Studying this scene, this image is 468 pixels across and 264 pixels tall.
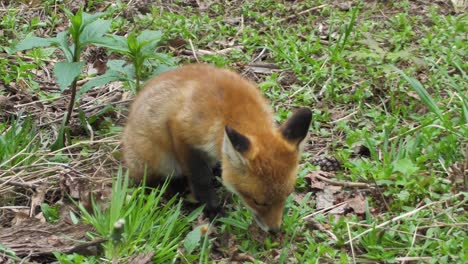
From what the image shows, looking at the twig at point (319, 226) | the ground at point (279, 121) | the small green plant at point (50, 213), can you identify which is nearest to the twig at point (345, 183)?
the ground at point (279, 121)

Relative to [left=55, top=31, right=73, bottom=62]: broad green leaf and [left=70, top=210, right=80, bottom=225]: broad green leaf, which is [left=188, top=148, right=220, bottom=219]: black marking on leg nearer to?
[left=70, top=210, right=80, bottom=225]: broad green leaf

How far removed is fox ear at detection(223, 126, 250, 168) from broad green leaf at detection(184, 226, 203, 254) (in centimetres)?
63

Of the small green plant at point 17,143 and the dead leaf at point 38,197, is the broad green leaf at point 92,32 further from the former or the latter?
the dead leaf at point 38,197

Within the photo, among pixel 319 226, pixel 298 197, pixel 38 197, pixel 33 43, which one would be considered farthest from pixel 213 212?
pixel 33 43

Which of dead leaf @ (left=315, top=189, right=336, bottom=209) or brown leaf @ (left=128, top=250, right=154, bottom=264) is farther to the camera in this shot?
dead leaf @ (left=315, top=189, right=336, bottom=209)

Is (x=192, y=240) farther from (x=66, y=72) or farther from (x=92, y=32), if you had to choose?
(x=92, y=32)

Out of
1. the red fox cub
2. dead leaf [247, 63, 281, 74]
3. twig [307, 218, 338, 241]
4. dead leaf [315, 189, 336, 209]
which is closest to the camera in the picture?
the red fox cub

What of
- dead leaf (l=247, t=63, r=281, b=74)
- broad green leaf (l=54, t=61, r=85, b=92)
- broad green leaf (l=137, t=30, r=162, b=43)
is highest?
broad green leaf (l=137, t=30, r=162, b=43)

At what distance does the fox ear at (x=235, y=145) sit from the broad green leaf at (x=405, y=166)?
1.57 metres

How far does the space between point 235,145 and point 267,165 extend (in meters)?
0.29

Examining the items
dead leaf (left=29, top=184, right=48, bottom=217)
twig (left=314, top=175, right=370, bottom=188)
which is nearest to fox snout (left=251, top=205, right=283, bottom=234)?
twig (left=314, top=175, right=370, bottom=188)

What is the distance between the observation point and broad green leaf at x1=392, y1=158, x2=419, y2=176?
20.2ft

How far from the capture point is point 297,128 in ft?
18.0

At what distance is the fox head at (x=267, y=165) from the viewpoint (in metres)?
5.36
